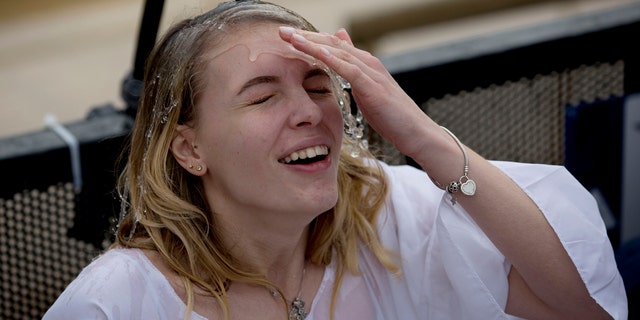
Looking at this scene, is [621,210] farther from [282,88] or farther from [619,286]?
[282,88]

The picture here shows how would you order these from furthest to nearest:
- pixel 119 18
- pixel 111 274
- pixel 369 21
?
pixel 119 18 < pixel 369 21 < pixel 111 274

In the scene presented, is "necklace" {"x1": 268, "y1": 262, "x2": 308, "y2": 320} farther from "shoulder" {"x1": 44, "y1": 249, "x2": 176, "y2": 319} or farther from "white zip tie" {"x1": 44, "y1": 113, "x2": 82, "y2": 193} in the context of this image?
"white zip tie" {"x1": 44, "y1": 113, "x2": 82, "y2": 193}

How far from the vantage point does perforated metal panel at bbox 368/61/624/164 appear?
2.57 m

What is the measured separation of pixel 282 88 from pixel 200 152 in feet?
0.72

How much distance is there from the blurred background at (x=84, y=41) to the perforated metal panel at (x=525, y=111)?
1995mm

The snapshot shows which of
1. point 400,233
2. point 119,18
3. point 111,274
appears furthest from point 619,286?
point 119,18

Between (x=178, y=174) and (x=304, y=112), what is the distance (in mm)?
334

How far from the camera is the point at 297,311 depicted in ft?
6.74

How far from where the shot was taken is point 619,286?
2.04m

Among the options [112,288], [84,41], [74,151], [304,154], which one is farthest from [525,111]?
[84,41]

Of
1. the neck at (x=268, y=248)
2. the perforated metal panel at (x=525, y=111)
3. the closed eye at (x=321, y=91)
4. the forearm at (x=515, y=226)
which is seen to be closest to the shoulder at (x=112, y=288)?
the neck at (x=268, y=248)

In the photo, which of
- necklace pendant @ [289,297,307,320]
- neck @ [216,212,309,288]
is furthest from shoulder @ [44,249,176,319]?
necklace pendant @ [289,297,307,320]

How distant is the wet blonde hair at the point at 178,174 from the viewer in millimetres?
1918

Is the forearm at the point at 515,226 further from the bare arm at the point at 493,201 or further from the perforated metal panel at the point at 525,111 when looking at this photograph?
the perforated metal panel at the point at 525,111
